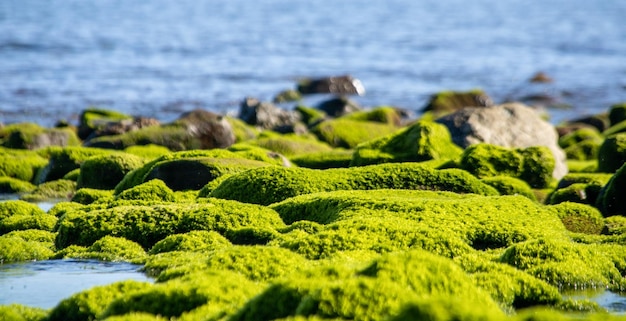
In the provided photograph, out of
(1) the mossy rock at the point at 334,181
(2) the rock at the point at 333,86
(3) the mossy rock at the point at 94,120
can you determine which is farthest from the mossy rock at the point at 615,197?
(2) the rock at the point at 333,86

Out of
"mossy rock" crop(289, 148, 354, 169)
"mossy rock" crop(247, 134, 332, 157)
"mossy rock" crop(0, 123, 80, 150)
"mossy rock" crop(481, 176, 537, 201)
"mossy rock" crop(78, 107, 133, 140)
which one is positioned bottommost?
"mossy rock" crop(78, 107, 133, 140)

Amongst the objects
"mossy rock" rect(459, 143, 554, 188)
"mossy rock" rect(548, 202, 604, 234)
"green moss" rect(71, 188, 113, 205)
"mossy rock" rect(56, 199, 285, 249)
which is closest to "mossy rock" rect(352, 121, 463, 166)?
"mossy rock" rect(459, 143, 554, 188)

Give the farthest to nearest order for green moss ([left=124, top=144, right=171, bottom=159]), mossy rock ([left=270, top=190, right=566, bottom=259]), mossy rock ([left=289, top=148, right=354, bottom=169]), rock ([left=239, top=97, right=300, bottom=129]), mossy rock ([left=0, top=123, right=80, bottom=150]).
Answer: rock ([left=239, top=97, right=300, bottom=129]) → mossy rock ([left=0, top=123, right=80, bottom=150]) → green moss ([left=124, top=144, right=171, bottom=159]) → mossy rock ([left=289, top=148, right=354, bottom=169]) → mossy rock ([left=270, top=190, right=566, bottom=259])

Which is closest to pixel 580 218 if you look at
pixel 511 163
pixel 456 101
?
pixel 511 163

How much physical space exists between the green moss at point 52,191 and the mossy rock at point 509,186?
8.09 metres

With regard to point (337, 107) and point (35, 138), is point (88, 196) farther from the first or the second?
point (337, 107)

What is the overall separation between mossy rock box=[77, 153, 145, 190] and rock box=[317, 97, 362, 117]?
1804cm

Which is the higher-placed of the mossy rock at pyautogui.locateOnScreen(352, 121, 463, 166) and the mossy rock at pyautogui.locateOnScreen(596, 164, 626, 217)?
the mossy rock at pyautogui.locateOnScreen(596, 164, 626, 217)

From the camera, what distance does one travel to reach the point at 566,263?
34.7 feet

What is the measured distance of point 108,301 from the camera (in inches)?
→ 341

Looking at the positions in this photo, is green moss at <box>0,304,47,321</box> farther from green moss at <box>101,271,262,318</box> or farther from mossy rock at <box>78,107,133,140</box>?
mossy rock at <box>78,107,133,140</box>

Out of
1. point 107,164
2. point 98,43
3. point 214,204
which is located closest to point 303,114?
point 107,164

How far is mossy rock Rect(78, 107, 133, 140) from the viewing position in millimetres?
27716

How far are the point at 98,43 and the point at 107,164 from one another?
2089 inches
